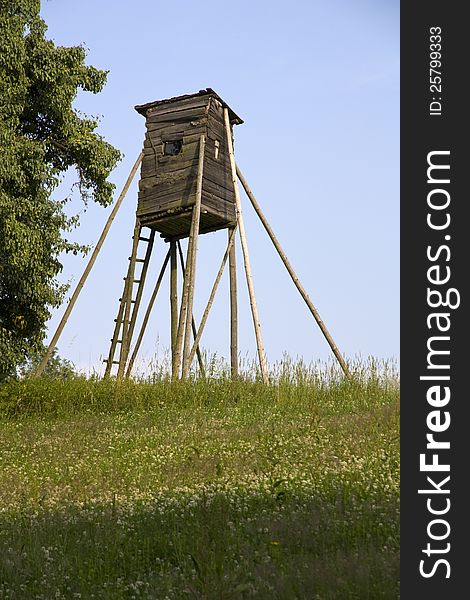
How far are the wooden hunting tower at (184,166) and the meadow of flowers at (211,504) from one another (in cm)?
660

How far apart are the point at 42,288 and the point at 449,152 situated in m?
15.4

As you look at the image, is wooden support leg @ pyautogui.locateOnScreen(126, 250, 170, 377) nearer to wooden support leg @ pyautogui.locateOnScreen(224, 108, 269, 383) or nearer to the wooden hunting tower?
the wooden hunting tower

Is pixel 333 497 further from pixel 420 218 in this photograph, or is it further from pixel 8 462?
pixel 8 462

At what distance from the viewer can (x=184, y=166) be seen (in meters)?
20.0

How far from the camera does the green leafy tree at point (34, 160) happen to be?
61.0 feet

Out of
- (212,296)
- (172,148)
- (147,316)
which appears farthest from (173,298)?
(172,148)

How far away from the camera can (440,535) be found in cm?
476

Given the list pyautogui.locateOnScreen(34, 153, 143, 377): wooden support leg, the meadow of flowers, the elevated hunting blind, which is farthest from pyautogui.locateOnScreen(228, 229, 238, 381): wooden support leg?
the meadow of flowers

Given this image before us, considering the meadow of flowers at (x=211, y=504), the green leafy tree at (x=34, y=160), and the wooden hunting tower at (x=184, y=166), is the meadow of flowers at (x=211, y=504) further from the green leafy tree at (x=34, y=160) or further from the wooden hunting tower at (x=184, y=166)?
the wooden hunting tower at (x=184, y=166)

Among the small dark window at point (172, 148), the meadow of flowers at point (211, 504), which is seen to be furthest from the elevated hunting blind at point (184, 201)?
the meadow of flowers at point (211, 504)

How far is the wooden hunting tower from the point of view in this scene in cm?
1983

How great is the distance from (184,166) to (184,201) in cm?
104

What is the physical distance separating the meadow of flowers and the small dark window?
26.9 feet

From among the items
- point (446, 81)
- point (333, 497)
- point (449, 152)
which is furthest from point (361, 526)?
point (446, 81)
